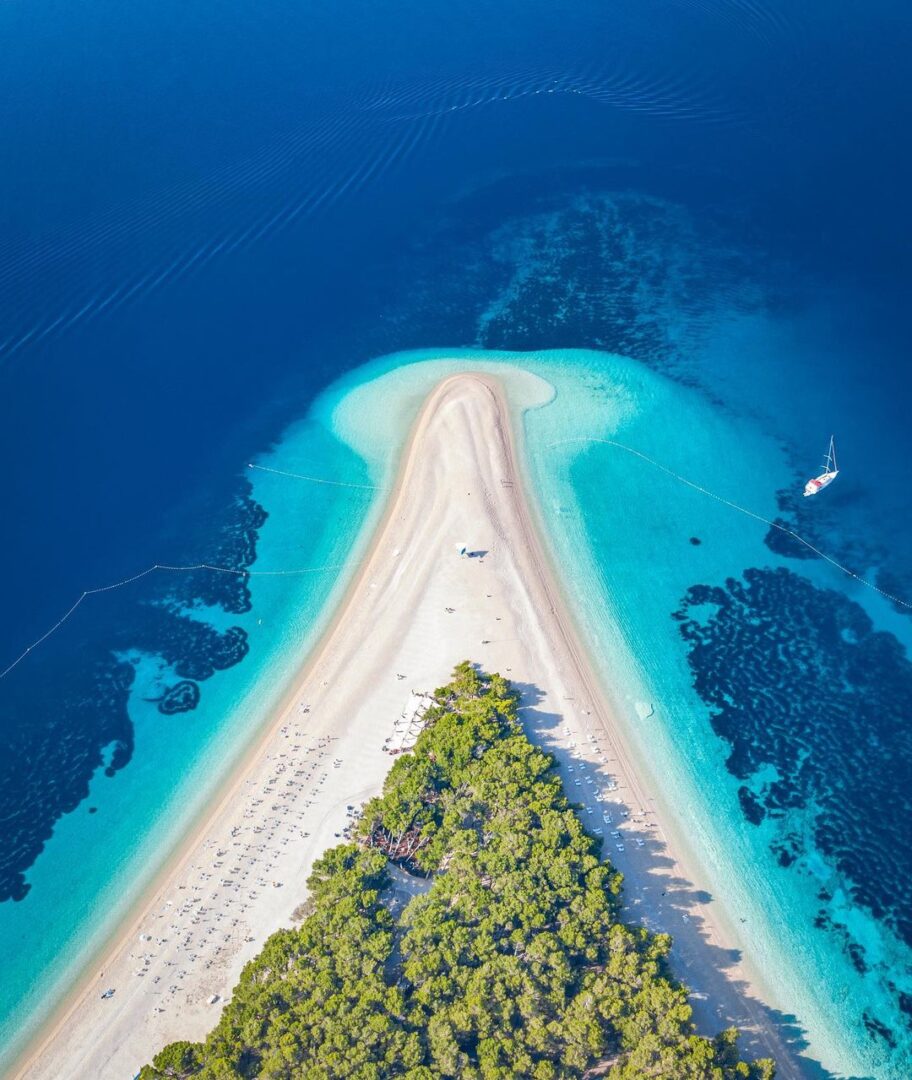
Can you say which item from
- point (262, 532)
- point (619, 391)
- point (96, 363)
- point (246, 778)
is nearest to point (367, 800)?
point (246, 778)

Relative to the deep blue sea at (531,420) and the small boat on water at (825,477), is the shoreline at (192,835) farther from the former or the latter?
the small boat on water at (825,477)

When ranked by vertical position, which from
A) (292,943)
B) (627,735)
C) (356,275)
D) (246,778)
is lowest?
(292,943)

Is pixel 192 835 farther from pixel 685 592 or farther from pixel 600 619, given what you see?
pixel 685 592

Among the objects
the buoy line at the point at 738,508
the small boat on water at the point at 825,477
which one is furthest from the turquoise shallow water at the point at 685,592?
the small boat on water at the point at 825,477

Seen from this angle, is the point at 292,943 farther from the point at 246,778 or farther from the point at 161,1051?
the point at 246,778

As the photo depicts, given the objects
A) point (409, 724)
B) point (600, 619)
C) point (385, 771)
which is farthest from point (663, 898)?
point (600, 619)

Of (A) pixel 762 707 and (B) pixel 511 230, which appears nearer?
(A) pixel 762 707
